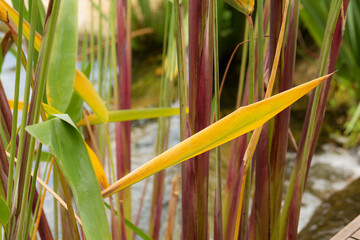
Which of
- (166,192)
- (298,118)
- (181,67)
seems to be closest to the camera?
(181,67)

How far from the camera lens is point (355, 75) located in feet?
6.59

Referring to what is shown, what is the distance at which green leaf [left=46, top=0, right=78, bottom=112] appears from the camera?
0.45 metres

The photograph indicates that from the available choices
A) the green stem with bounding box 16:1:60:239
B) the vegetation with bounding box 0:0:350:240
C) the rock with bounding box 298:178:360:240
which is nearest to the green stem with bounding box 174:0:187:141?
the vegetation with bounding box 0:0:350:240

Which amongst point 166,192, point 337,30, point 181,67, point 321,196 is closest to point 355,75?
point 321,196

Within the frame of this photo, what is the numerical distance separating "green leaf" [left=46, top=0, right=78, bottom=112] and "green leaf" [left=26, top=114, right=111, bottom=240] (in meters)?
0.11

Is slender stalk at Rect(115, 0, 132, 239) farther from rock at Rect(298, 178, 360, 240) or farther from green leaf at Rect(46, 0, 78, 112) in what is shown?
rock at Rect(298, 178, 360, 240)

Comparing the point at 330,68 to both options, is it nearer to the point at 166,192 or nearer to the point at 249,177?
the point at 249,177

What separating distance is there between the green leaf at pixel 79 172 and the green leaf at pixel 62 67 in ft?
0.36

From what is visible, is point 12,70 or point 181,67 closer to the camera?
point 181,67

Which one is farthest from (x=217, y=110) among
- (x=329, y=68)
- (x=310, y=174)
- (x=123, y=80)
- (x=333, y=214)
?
(x=310, y=174)

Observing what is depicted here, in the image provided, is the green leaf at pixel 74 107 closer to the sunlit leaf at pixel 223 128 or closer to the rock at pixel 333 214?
the sunlit leaf at pixel 223 128

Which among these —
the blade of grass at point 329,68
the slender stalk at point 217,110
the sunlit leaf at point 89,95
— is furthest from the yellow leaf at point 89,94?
the blade of grass at point 329,68

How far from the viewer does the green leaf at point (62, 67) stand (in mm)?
449

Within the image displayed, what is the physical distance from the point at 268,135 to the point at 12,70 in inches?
92.2
